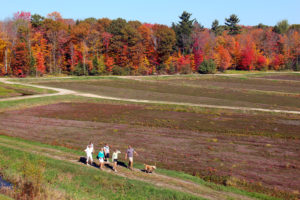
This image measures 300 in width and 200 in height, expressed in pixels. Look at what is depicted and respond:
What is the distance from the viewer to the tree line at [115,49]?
96500mm

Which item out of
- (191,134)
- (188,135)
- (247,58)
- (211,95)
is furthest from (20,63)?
(247,58)

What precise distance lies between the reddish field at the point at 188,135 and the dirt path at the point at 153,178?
6.19 feet

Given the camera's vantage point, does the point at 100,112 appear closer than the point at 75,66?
Yes

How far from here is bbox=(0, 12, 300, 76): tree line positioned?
317ft

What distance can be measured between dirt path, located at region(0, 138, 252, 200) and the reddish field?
6.19ft

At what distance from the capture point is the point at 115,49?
10656 cm

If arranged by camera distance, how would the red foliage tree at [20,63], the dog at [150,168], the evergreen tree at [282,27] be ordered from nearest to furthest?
the dog at [150,168] < the red foliage tree at [20,63] < the evergreen tree at [282,27]

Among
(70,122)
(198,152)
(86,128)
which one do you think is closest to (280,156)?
(198,152)

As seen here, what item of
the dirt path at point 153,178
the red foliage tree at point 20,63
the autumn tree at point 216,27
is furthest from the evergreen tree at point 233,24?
the dirt path at point 153,178

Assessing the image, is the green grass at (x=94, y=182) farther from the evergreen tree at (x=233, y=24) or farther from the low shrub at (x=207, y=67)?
the evergreen tree at (x=233, y=24)

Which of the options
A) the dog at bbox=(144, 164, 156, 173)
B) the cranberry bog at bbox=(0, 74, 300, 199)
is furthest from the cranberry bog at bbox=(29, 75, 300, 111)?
the dog at bbox=(144, 164, 156, 173)

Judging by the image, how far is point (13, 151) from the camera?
23188mm

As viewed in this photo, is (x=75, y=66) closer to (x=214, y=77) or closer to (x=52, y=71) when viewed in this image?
(x=52, y=71)

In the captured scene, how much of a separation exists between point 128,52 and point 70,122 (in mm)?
74137
